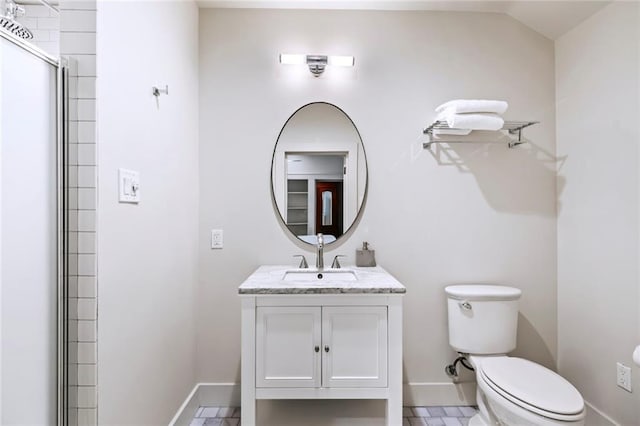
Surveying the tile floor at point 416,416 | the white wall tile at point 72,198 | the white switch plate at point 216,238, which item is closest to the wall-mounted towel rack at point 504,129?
the white switch plate at point 216,238

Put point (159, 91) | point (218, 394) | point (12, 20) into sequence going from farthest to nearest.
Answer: point (218, 394) → point (159, 91) → point (12, 20)

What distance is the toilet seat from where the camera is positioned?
4.68 ft

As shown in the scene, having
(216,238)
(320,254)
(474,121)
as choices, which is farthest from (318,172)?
(474,121)

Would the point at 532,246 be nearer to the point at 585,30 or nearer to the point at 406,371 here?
the point at 406,371

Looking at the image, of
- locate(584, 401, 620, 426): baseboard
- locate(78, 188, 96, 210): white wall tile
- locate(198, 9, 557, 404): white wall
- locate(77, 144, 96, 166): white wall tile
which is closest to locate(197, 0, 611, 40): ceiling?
locate(198, 9, 557, 404): white wall

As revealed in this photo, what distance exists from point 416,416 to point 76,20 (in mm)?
2410

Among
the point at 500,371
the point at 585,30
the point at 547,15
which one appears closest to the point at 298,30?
the point at 547,15

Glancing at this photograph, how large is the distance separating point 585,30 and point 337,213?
67.4 inches

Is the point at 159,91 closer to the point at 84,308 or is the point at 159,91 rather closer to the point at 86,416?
the point at 84,308

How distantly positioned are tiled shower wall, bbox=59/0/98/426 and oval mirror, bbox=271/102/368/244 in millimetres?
1175

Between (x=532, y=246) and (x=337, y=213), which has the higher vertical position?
(x=337, y=213)

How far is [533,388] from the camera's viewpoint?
61.7 inches

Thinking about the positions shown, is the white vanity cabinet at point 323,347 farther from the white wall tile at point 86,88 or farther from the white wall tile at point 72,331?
the white wall tile at point 86,88

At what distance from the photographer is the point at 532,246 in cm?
228
